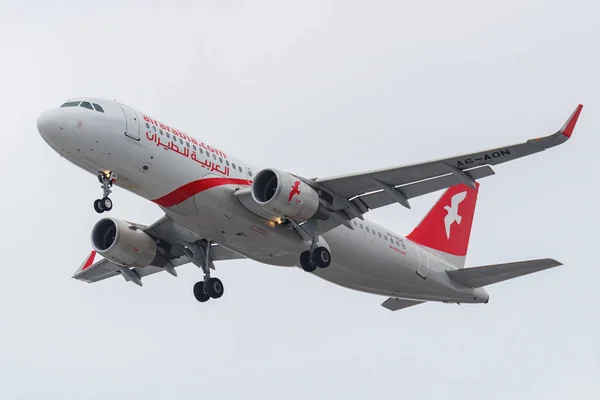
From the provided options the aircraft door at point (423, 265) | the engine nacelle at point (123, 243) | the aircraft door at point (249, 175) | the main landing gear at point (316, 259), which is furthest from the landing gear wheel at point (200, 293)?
the aircraft door at point (423, 265)

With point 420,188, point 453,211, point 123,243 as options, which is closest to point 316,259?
point 420,188

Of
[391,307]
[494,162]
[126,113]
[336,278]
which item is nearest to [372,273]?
[336,278]

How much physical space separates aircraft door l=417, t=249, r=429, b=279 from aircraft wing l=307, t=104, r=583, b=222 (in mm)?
5108

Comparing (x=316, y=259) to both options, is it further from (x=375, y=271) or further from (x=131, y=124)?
(x=131, y=124)

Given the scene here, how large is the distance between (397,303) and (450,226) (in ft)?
14.2

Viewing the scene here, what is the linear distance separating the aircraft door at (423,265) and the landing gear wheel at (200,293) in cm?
834

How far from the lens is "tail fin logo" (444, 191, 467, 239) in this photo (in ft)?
158

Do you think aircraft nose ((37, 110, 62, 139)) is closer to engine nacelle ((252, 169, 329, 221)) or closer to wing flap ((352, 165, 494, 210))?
engine nacelle ((252, 169, 329, 221))

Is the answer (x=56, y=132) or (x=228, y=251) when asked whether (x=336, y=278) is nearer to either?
(x=228, y=251)

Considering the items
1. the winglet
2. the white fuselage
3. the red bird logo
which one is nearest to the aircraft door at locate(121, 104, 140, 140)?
the white fuselage

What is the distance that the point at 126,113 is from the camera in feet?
119

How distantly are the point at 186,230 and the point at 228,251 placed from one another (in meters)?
2.79

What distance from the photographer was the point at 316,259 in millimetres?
38688

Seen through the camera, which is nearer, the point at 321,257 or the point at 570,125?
the point at 570,125
